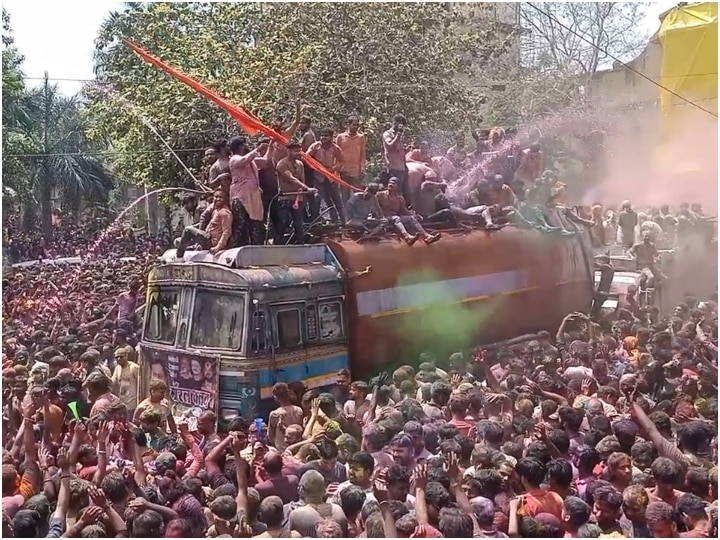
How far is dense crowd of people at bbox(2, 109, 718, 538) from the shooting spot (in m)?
4.39

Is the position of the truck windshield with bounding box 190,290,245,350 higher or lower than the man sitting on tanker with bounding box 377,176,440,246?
lower

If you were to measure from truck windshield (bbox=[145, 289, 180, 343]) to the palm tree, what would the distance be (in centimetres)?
154

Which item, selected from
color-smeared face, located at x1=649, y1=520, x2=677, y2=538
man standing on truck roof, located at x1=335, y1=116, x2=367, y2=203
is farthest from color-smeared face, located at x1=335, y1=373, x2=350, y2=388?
color-smeared face, located at x1=649, y1=520, x2=677, y2=538

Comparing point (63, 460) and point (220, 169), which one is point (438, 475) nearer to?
point (63, 460)

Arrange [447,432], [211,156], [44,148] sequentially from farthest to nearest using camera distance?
[44,148]
[211,156]
[447,432]

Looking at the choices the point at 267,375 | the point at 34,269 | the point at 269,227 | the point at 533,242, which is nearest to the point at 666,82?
the point at 533,242

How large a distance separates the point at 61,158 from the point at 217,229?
6.34 feet

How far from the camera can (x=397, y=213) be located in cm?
718

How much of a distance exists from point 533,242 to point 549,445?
3.47m

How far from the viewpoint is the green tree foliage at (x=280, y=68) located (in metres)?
7.10

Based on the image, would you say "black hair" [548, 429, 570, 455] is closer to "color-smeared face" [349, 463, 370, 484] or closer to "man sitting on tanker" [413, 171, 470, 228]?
"color-smeared face" [349, 463, 370, 484]

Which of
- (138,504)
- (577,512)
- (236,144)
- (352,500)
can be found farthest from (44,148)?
(577,512)

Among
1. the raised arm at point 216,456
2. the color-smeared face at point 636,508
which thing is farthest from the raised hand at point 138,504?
the color-smeared face at point 636,508

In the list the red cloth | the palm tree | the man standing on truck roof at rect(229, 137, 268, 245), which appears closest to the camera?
the man standing on truck roof at rect(229, 137, 268, 245)
